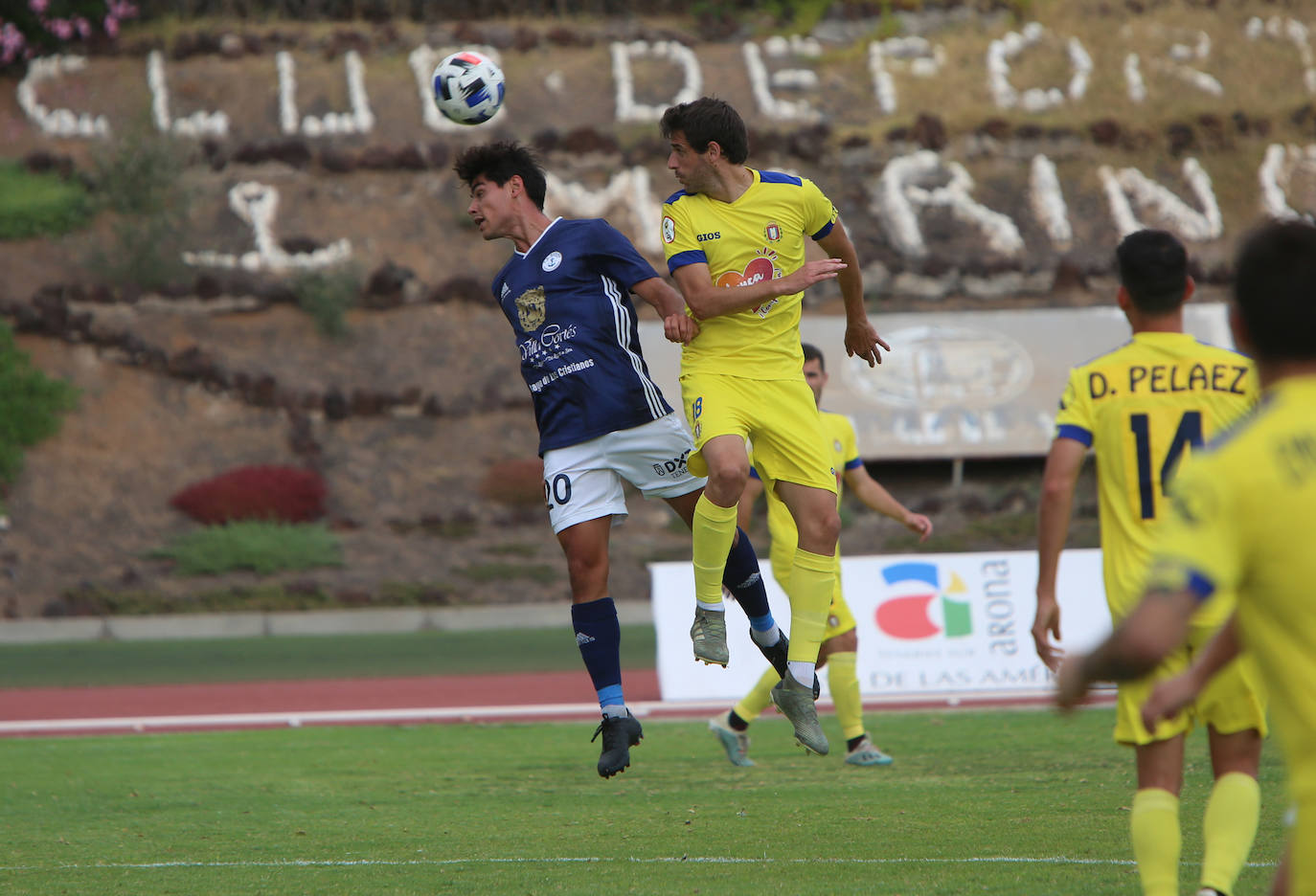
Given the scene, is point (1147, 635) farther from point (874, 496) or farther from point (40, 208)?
point (40, 208)

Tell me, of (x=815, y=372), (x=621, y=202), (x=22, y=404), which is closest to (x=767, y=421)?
(x=815, y=372)

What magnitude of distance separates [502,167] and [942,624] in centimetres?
756

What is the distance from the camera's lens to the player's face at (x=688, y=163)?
659 cm

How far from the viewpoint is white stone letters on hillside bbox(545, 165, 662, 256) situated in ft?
110

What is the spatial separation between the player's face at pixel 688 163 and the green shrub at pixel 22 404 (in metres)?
24.3

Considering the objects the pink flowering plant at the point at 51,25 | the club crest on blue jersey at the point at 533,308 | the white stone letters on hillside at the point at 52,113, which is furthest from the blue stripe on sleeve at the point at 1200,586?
the pink flowering plant at the point at 51,25

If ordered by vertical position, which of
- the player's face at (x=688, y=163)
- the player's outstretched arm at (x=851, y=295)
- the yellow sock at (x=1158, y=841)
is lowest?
the yellow sock at (x=1158, y=841)

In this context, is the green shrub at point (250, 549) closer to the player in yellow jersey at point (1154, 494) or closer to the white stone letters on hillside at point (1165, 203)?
the white stone letters on hillside at point (1165, 203)

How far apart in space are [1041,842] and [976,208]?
30.0 meters

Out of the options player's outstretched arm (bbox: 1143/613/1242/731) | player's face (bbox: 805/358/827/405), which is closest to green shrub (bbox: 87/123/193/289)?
player's face (bbox: 805/358/827/405)

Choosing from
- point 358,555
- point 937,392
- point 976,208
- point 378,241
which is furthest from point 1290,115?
point 358,555

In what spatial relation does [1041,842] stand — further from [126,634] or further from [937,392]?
[937,392]

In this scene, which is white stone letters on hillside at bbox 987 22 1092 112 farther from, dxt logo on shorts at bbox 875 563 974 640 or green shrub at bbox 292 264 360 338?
dxt logo on shorts at bbox 875 563 974 640

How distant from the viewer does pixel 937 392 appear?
27.0m
